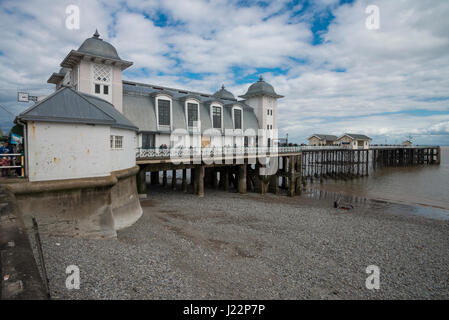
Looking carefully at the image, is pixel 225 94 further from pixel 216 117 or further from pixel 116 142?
pixel 116 142

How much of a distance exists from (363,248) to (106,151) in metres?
11.5

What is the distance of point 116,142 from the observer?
11469 millimetres

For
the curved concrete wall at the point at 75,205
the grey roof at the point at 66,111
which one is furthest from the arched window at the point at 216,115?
the grey roof at the point at 66,111

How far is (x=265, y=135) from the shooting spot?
93.1ft

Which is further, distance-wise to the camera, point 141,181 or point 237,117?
point 237,117

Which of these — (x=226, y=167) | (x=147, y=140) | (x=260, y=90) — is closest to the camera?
(x=147, y=140)

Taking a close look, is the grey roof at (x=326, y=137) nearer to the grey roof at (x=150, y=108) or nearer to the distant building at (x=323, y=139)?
the distant building at (x=323, y=139)

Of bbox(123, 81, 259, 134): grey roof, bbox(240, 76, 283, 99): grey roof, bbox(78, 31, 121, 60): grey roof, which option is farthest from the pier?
bbox(78, 31, 121, 60): grey roof

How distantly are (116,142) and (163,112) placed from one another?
9.66 m

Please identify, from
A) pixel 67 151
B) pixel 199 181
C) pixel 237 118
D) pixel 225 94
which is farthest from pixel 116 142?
pixel 225 94

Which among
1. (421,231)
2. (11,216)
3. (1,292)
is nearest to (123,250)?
(11,216)

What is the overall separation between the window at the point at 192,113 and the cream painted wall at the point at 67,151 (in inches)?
471

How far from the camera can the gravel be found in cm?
668

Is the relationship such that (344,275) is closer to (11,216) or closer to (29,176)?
(11,216)
